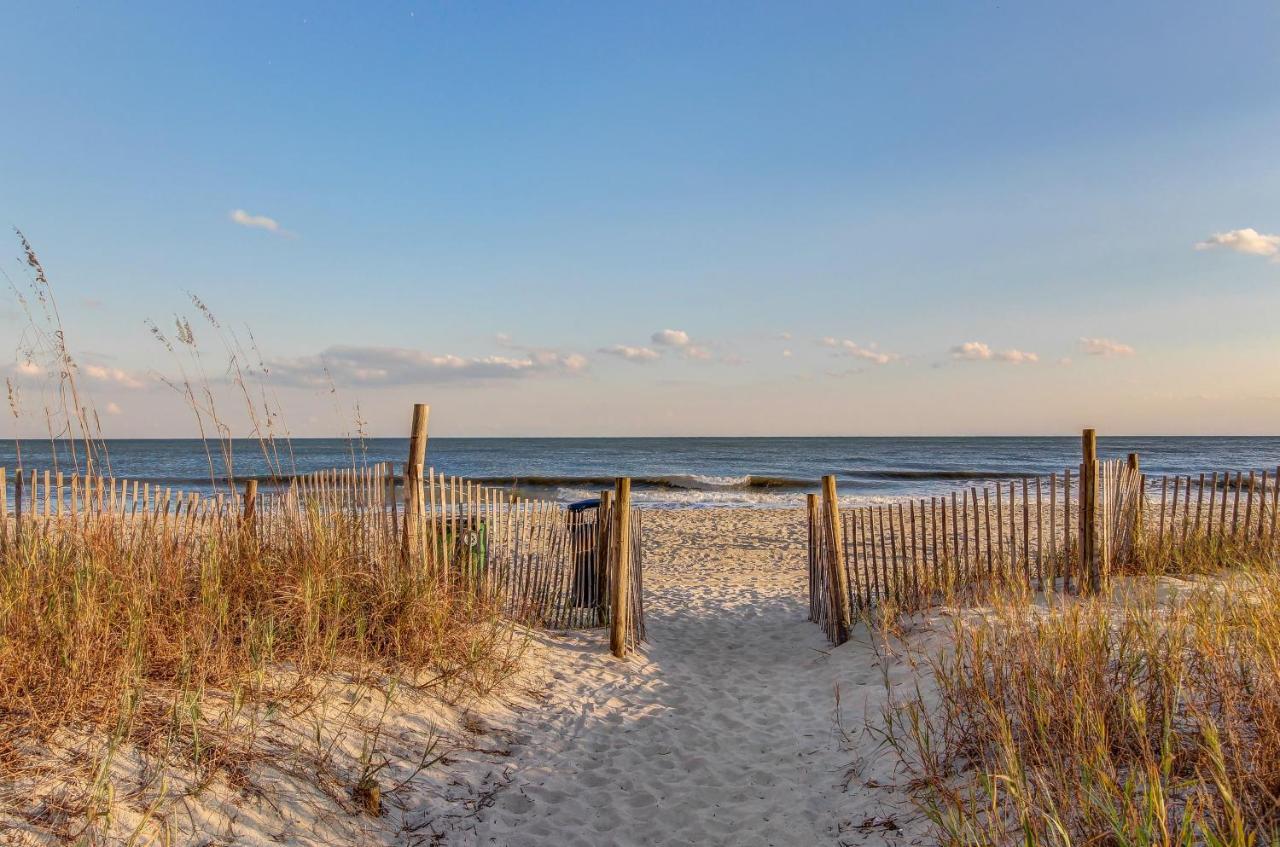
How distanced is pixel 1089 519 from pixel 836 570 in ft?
8.34

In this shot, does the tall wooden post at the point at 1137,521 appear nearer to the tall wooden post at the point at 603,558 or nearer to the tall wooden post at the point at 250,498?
the tall wooden post at the point at 603,558

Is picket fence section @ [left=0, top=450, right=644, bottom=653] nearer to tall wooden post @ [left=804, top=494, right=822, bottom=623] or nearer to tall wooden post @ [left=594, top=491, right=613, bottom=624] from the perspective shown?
tall wooden post @ [left=594, top=491, right=613, bottom=624]

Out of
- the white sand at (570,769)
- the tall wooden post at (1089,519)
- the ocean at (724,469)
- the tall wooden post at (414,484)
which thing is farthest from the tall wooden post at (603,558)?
the ocean at (724,469)

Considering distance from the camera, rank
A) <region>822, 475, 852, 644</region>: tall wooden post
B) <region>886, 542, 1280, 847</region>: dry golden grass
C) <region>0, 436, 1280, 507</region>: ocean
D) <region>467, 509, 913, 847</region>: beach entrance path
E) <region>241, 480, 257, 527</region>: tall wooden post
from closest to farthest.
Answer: <region>886, 542, 1280, 847</region>: dry golden grass, <region>467, 509, 913, 847</region>: beach entrance path, <region>241, 480, 257, 527</region>: tall wooden post, <region>822, 475, 852, 644</region>: tall wooden post, <region>0, 436, 1280, 507</region>: ocean

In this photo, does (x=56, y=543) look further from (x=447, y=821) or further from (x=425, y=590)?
(x=447, y=821)

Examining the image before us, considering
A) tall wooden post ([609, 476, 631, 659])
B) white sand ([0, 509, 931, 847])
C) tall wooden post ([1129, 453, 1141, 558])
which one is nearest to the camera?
white sand ([0, 509, 931, 847])

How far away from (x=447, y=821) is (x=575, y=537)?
3.71 metres

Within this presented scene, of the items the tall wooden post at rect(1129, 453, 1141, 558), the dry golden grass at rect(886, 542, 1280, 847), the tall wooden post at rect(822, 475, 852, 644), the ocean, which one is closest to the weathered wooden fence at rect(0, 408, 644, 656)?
the tall wooden post at rect(822, 475, 852, 644)

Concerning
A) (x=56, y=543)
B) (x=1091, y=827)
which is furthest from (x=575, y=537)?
(x=1091, y=827)

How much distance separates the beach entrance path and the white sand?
0.5 inches

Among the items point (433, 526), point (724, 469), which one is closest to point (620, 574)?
point (433, 526)

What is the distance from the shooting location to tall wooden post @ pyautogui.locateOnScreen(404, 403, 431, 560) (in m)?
5.75

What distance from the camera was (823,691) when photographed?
5.96m

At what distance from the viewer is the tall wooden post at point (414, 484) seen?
18.9ft
